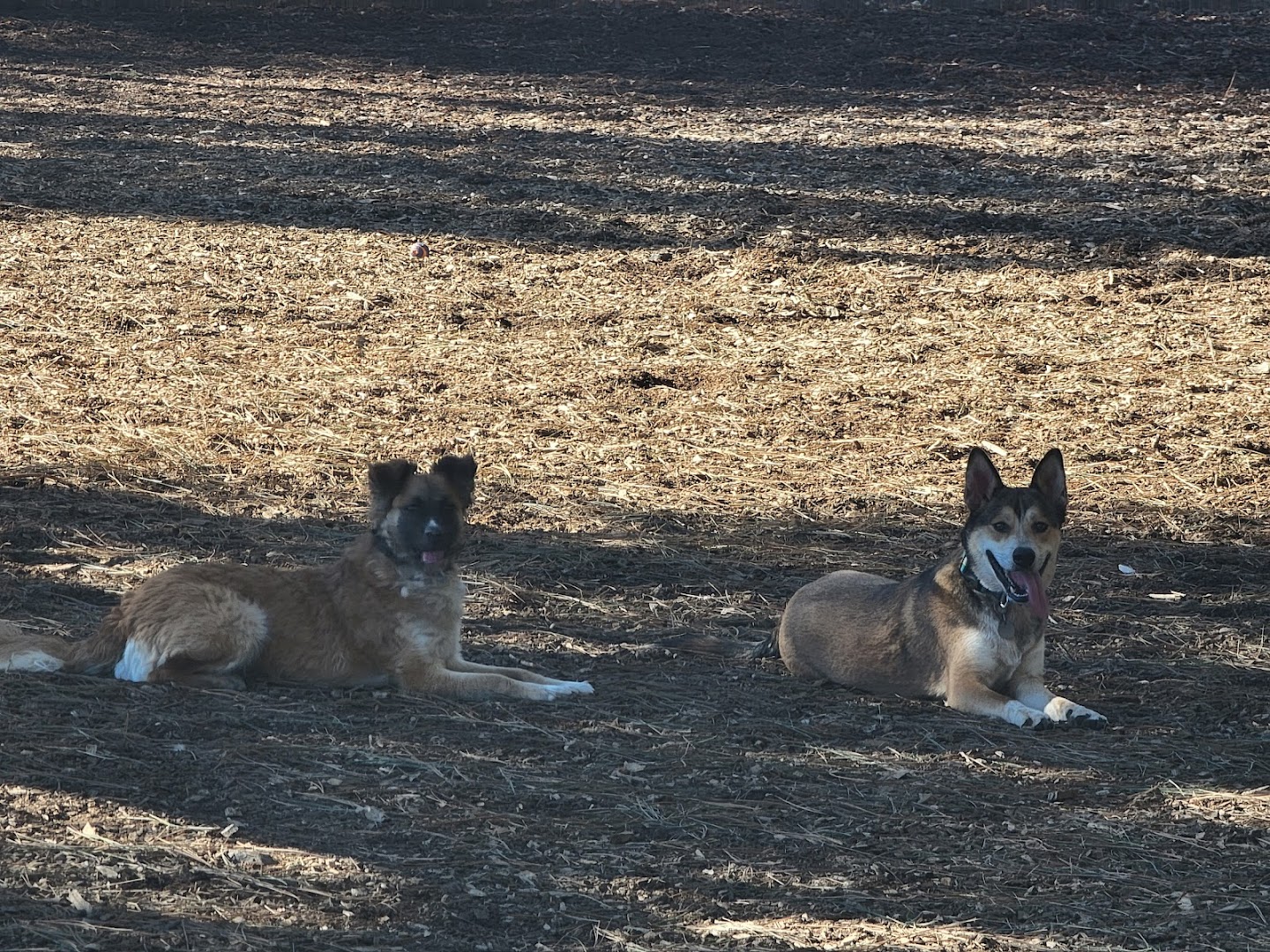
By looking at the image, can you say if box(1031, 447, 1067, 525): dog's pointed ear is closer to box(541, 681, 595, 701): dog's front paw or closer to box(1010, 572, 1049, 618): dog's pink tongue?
box(1010, 572, 1049, 618): dog's pink tongue

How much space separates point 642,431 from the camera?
11688mm

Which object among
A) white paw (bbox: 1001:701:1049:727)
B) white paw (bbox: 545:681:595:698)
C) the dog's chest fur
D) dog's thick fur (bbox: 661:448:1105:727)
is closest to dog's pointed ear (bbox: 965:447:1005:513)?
dog's thick fur (bbox: 661:448:1105:727)

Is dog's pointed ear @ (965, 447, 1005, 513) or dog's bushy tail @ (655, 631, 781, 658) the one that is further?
dog's bushy tail @ (655, 631, 781, 658)

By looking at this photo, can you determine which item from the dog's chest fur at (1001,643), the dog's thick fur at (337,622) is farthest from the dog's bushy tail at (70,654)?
the dog's chest fur at (1001,643)

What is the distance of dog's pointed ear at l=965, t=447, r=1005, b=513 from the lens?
7.27m

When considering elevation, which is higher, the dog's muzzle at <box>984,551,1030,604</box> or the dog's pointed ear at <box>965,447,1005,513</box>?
the dog's pointed ear at <box>965,447,1005,513</box>

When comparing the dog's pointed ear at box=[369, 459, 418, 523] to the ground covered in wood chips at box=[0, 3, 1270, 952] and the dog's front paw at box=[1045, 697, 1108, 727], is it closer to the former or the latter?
the ground covered in wood chips at box=[0, 3, 1270, 952]

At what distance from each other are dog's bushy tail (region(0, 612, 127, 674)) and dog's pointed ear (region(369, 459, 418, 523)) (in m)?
1.23

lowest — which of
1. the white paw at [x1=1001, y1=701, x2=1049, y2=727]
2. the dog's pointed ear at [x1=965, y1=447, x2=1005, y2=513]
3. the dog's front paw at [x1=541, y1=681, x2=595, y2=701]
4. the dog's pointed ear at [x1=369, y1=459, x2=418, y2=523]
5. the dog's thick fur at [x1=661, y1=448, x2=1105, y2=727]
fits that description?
the dog's front paw at [x1=541, y1=681, x2=595, y2=701]

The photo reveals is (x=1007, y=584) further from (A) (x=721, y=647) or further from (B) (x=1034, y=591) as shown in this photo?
(A) (x=721, y=647)

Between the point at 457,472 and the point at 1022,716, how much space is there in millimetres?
2720

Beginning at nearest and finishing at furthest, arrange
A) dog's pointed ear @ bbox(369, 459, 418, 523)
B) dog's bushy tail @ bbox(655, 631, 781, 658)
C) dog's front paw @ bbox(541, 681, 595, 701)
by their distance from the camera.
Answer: dog's front paw @ bbox(541, 681, 595, 701) → dog's pointed ear @ bbox(369, 459, 418, 523) → dog's bushy tail @ bbox(655, 631, 781, 658)

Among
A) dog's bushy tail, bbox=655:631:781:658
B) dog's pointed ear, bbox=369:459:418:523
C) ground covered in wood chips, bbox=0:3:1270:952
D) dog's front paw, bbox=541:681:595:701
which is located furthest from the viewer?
dog's bushy tail, bbox=655:631:781:658

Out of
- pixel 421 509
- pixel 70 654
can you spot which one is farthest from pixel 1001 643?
pixel 70 654
